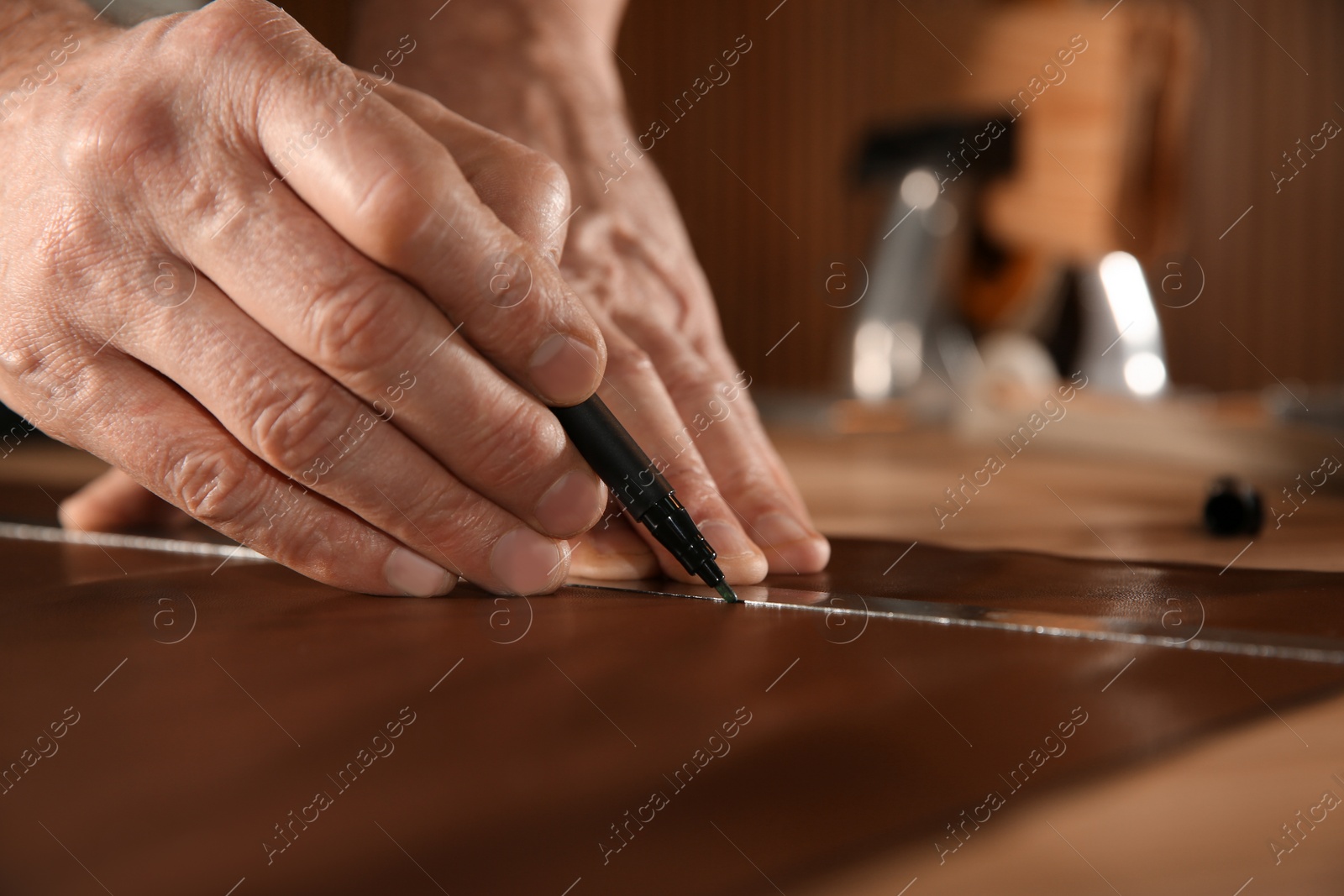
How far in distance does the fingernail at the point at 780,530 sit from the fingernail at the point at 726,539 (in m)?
0.02

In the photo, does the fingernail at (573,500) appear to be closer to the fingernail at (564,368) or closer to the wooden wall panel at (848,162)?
the fingernail at (564,368)

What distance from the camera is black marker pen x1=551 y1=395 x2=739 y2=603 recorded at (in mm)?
392

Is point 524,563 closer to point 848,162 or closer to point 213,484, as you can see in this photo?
point 213,484

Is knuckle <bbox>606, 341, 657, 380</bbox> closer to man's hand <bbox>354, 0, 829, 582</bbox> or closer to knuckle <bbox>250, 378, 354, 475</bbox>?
man's hand <bbox>354, 0, 829, 582</bbox>

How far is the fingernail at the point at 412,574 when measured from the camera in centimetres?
40

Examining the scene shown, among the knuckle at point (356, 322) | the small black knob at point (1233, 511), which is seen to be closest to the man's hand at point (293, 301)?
the knuckle at point (356, 322)

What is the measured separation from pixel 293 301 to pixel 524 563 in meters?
0.12

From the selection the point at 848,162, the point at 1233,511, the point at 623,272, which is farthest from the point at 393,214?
the point at 848,162

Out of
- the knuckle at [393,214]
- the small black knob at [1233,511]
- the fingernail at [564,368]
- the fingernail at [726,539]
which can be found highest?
the knuckle at [393,214]

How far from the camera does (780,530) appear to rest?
47cm

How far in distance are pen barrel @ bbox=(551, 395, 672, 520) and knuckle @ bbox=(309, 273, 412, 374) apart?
68mm

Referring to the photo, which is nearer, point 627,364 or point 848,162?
point 627,364

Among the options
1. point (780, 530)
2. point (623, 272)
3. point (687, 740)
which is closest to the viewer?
point (687, 740)

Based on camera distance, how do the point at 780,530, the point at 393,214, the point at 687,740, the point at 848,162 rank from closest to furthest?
the point at 687,740 → the point at 393,214 → the point at 780,530 → the point at 848,162
